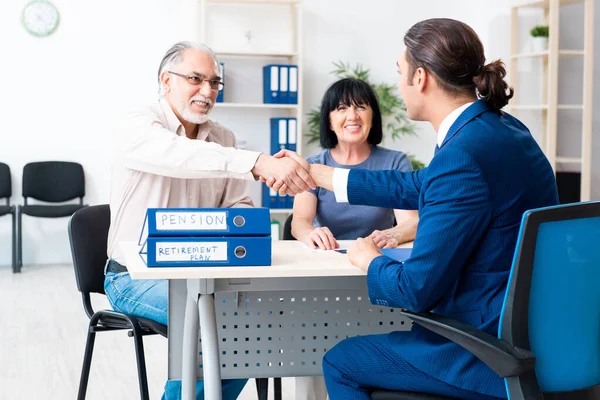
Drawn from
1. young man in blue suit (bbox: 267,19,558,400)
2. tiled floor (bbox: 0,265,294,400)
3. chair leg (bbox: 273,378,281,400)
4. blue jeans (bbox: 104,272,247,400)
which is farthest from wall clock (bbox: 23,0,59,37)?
young man in blue suit (bbox: 267,19,558,400)

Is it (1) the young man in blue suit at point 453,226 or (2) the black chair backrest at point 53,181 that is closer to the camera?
(1) the young man in blue suit at point 453,226

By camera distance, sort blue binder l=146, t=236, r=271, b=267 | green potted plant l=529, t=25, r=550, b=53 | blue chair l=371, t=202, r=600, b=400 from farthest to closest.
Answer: green potted plant l=529, t=25, r=550, b=53
blue binder l=146, t=236, r=271, b=267
blue chair l=371, t=202, r=600, b=400

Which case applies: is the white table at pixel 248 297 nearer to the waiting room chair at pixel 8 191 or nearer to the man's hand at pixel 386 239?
the man's hand at pixel 386 239

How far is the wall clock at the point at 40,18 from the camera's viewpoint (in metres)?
6.43

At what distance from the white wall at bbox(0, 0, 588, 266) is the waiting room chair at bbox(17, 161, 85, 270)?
16 centimetres

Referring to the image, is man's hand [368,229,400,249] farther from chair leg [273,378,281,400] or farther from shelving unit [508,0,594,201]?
shelving unit [508,0,594,201]

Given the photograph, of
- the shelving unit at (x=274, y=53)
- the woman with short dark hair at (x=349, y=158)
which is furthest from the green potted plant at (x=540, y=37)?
the woman with short dark hair at (x=349, y=158)

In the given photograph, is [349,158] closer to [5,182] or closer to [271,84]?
[271,84]

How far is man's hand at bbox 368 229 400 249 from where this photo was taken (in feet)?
8.00

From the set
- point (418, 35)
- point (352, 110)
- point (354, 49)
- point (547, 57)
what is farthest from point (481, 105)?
point (354, 49)

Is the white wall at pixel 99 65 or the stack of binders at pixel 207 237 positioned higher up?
the white wall at pixel 99 65

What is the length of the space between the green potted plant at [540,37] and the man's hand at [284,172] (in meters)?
Answer: 3.84

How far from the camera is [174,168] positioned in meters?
2.55

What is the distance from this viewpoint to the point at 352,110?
3.02 metres
